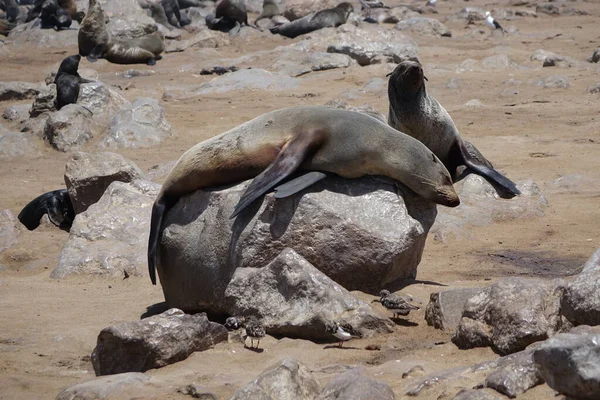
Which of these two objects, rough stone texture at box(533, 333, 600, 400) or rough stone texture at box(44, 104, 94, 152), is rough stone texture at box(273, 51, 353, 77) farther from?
rough stone texture at box(533, 333, 600, 400)

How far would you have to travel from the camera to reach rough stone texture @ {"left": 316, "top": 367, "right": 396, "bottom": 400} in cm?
334

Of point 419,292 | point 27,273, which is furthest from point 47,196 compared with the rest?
point 419,292

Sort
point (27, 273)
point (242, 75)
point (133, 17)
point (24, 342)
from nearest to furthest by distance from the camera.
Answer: point (24, 342)
point (27, 273)
point (242, 75)
point (133, 17)

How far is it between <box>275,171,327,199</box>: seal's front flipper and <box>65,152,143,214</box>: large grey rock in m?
3.54

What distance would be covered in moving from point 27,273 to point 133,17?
1411 cm

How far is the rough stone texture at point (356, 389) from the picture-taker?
334 centimetres

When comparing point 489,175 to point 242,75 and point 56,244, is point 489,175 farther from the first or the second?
point 242,75

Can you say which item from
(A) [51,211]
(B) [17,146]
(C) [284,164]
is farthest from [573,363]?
(B) [17,146]

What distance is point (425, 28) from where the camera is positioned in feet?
65.6

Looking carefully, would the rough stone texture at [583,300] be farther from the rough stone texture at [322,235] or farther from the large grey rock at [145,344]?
the large grey rock at [145,344]

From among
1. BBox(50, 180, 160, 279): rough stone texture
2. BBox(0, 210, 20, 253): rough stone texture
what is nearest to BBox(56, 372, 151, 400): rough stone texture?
BBox(50, 180, 160, 279): rough stone texture

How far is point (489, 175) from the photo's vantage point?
7.91 m

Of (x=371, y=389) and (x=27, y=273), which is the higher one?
(x=371, y=389)

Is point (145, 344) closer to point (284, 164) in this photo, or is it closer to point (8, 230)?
point (284, 164)
